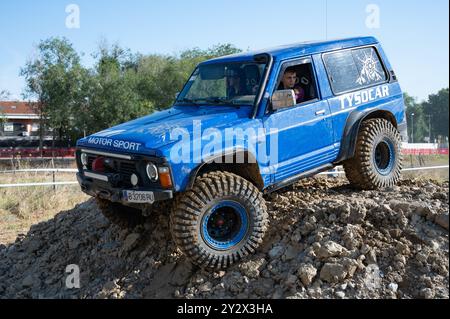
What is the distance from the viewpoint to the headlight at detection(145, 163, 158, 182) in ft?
15.6

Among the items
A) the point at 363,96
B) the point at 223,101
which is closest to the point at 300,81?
the point at 363,96

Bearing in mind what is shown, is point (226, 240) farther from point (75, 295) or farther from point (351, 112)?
point (351, 112)

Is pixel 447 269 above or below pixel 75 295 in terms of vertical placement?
above

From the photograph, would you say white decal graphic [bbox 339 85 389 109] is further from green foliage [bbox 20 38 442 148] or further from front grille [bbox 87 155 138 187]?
green foliage [bbox 20 38 442 148]

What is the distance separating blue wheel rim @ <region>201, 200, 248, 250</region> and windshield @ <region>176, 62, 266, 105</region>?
1.27 meters

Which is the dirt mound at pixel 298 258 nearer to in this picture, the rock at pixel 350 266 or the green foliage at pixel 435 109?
the rock at pixel 350 266

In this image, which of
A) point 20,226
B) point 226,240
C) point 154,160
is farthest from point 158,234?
point 20,226

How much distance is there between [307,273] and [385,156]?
114 inches

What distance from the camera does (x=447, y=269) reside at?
15.3 feet

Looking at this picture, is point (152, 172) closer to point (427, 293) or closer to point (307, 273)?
point (307, 273)

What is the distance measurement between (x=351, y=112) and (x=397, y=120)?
3.42ft

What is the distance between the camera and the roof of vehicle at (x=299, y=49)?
233 inches

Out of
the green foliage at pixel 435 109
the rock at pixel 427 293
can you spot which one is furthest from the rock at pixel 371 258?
the green foliage at pixel 435 109

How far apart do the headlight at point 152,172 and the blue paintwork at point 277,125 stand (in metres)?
0.15
